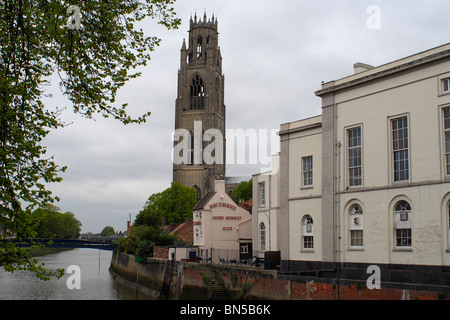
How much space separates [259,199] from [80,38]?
95.9 feet

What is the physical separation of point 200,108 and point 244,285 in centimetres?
9112

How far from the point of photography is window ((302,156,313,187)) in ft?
104

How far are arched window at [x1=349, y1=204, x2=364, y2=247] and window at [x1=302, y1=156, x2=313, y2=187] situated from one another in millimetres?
4254

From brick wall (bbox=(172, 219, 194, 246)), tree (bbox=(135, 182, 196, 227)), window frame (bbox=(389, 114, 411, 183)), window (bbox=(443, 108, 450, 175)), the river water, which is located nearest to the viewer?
window (bbox=(443, 108, 450, 175))

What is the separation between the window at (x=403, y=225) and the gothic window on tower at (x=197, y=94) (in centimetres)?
9668

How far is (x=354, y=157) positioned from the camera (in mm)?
28438

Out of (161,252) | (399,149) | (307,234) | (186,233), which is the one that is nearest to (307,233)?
(307,234)

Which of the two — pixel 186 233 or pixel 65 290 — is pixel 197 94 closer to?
pixel 186 233

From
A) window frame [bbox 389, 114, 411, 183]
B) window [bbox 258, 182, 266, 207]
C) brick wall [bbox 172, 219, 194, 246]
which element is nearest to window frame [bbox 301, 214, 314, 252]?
window frame [bbox 389, 114, 411, 183]

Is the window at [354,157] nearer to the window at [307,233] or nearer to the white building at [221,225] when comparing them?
the window at [307,233]

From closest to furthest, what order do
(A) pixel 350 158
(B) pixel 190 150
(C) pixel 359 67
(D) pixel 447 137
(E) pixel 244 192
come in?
(D) pixel 447 137, (A) pixel 350 158, (C) pixel 359 67, (E) pixel 244 192, (B) pixel 190 150

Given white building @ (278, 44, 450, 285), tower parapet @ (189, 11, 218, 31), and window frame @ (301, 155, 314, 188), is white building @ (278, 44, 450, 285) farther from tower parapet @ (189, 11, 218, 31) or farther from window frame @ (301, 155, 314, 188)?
tower parapet @ (189, 11, 218, 31)

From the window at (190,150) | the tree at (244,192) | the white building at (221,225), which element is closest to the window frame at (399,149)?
the white building at (221,225)

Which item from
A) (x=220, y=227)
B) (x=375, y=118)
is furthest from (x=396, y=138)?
(x=220, y=227)
